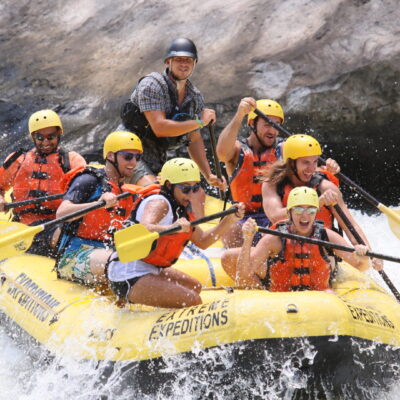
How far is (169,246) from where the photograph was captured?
4.83 m

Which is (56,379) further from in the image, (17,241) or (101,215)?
(101,215)

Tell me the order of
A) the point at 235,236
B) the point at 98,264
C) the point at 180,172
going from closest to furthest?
1. the point at 180,172
2. the point at 98,264
3. the point at 235,236

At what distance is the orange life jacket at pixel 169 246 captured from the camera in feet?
15.7

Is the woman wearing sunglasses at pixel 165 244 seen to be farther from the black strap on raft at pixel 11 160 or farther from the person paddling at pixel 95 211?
the black strap on raft at pixel 11 160

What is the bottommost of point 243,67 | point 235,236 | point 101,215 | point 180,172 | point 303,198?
point 243,67

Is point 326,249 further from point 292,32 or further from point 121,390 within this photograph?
point 292,32

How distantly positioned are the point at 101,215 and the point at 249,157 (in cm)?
120

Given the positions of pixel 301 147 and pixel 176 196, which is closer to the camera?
pixel 176 196

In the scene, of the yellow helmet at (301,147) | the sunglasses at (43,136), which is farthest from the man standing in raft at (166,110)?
the yellow helmet at (301,147)

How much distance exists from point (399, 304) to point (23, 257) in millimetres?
2796

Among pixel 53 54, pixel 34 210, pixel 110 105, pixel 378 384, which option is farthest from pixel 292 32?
pixel 378 384

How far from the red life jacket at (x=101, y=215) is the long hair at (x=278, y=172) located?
90 centimetres

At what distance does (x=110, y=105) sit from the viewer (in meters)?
10.1

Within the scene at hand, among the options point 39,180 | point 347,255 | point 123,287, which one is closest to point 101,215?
point 123,287
